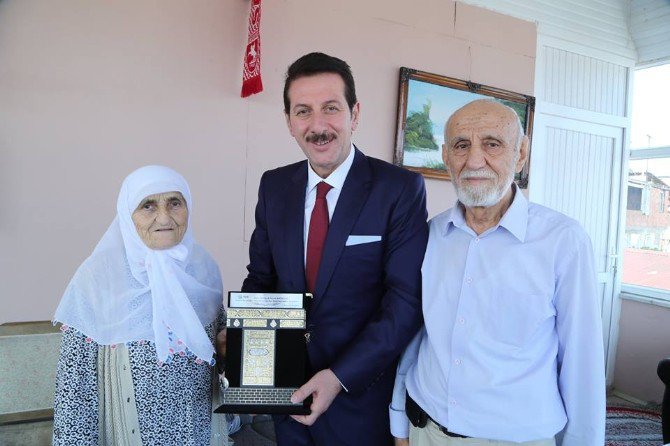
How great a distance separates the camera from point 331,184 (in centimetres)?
148

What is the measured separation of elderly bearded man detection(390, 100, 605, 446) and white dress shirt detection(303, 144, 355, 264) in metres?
0.35

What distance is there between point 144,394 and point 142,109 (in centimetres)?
199

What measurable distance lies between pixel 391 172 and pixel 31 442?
5.95 feet

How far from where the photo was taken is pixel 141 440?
1.40 m

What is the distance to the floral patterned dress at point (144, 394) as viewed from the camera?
133 cm

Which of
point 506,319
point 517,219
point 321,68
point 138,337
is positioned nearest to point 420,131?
point 321,68

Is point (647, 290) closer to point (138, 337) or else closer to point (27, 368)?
point (138, 337)

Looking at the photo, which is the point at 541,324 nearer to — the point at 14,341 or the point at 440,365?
the point at 440,365

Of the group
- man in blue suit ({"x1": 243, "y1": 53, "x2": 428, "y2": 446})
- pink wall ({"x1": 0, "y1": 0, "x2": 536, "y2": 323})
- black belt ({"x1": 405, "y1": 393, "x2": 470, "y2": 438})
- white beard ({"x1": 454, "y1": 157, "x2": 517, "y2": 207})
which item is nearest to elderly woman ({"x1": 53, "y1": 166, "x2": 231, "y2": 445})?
man in blue suit ({"x1": 243, "y1": 53, "x2": 428, "y2": 446})

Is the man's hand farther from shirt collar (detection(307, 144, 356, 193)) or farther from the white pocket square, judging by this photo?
shirt collar (detection(307, 144, 356, 193))

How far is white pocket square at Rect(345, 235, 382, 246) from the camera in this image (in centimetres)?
139

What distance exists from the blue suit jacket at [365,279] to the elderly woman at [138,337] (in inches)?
13.7

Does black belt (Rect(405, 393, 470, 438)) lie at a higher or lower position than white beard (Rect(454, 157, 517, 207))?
lower

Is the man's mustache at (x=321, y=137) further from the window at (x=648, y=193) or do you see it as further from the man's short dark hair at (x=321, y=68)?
the window at (x=648, y=193)
